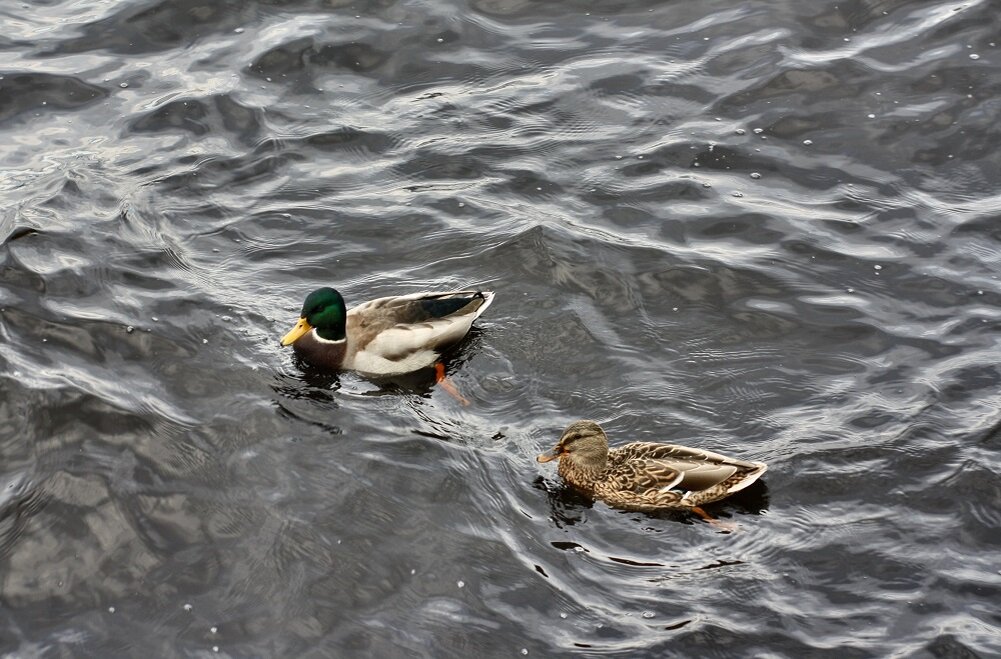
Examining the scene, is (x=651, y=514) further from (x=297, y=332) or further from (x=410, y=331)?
(x=297, y=332)

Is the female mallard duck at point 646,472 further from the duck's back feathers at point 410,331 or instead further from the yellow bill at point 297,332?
the yellow bill at point 297,332

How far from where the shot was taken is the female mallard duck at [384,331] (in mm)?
10852

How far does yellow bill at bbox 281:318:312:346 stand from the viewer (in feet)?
35.3

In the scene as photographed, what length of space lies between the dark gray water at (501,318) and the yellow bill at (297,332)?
0.25 metres

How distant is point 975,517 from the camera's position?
352 inches

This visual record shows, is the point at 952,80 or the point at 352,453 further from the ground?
the point at 952,80

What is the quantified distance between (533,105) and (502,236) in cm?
254

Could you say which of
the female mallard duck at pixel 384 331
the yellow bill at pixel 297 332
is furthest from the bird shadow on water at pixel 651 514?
the yellow bill at pixel 297 332

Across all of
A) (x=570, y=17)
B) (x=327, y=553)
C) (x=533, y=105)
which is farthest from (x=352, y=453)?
(x=570, y=17)

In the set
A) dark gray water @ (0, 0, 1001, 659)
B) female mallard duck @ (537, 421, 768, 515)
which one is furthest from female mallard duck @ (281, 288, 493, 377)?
female mallard duck @ (537, 421, 768, 515)

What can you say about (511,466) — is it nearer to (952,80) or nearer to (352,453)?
(352,453)

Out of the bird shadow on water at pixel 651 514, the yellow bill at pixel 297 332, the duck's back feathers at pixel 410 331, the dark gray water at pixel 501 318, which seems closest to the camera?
the dark gray water at pixel 501 318

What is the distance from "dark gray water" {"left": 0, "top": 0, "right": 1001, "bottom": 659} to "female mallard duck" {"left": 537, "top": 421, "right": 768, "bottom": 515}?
0.67 ft

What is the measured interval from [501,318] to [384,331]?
1.10 m
